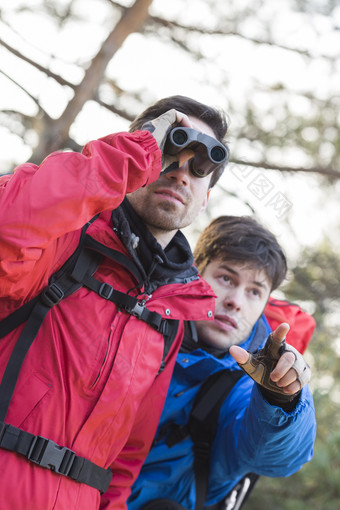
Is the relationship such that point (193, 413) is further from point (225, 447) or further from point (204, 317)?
point (204, 317)

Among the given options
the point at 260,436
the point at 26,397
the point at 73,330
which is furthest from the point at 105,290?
the point at 260,436

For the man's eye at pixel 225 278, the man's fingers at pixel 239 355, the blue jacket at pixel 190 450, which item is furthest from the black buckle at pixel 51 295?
the man's eye at pixel 225 278

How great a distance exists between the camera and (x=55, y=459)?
184cm

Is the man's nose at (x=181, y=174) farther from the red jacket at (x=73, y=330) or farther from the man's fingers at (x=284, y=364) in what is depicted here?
the man's fingers at (x=284, y=364)

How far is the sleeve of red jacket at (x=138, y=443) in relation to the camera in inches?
94.0

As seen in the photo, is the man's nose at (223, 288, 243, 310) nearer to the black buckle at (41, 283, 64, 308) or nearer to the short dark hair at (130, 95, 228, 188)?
the short dark hair at (130, 95, 228, 188)

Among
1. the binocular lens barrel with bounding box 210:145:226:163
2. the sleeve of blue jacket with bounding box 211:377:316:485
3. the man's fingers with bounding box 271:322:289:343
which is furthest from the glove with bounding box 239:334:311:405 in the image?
the binocular lens barrel with bounding box 210:145:226:163

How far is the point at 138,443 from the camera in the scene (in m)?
2.51

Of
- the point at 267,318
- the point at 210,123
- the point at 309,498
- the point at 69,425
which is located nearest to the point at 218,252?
the point at 267,318

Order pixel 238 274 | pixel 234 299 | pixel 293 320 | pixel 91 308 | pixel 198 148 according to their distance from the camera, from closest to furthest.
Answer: pixel 91 308 → pixel 198 148 → pixel 234 299 → pixel 238 274 → pixel 293 320

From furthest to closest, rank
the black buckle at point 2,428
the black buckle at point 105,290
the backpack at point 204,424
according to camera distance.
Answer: the backpack at point 204,424, the black buckle at point 105,290, the black buckle at point 2,428

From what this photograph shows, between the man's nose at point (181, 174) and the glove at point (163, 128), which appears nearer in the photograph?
the glove at point (163, 128)

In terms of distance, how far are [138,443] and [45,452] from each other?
780 millimetres

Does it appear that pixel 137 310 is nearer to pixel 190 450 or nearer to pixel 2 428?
pixel 2 428
